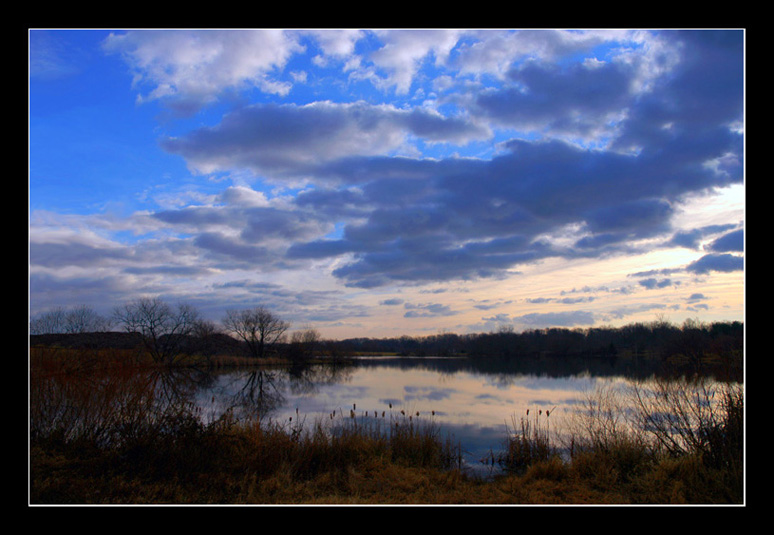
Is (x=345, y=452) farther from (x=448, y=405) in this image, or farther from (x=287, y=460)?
(x=448, y=405)

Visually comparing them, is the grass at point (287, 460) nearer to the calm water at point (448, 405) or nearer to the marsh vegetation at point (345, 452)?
the marsh vegetation at point (345, 452)

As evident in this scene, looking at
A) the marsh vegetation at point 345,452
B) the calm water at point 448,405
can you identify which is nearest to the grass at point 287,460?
the marsh vegetation at point 345,452

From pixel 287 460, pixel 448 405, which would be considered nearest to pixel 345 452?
pixel 287 460

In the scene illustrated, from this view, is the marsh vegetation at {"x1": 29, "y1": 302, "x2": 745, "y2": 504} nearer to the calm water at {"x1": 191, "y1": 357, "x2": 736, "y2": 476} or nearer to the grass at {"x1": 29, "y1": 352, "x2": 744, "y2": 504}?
the grass at {"x1": 29, "y1": 352, "x2": 744, "y2": 504}

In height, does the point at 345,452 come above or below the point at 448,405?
above

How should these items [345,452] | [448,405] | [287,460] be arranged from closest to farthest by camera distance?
[287,460] < [345,452] < [448,405]

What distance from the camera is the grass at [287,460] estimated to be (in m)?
6.90

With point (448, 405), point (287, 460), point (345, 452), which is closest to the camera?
point (287, 460)

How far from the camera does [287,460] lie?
8.59 meters

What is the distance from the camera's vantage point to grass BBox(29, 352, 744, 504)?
690cm
